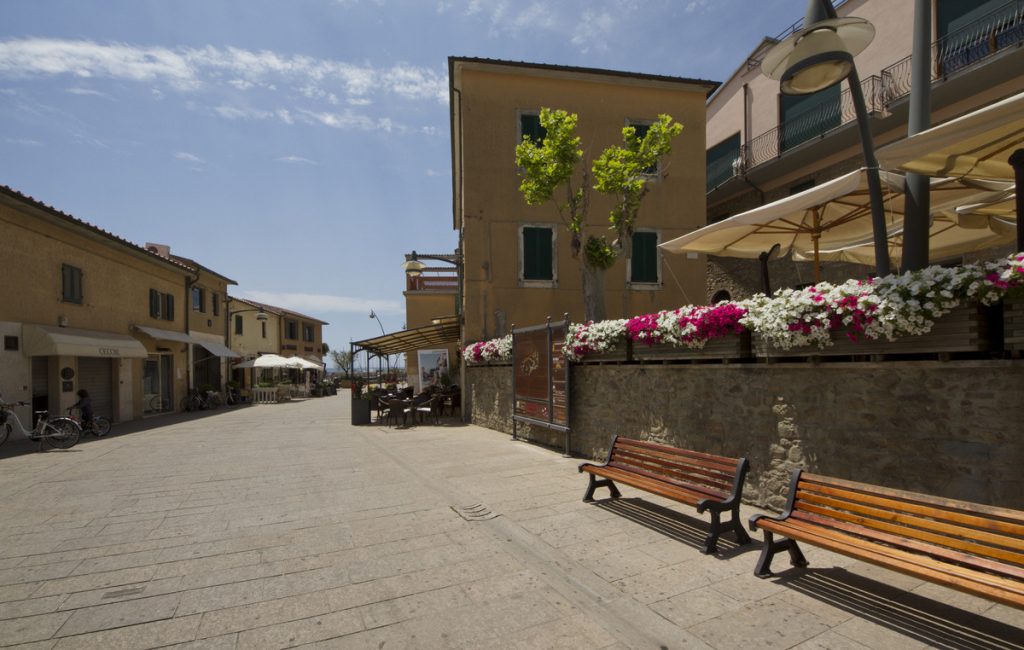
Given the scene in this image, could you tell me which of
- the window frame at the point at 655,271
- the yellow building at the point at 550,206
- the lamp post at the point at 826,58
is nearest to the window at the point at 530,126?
the yellow building at the point at 550,206

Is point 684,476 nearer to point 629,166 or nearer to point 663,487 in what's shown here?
point 663,487

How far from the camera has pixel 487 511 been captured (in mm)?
5582

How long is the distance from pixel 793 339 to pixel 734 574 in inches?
84.5

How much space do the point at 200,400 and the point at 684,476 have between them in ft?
78.2

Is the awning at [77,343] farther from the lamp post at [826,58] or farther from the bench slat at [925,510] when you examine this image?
the bench slat at [925,510]

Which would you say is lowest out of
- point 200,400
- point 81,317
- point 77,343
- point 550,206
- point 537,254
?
point 200,400

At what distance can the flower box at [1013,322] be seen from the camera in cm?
338

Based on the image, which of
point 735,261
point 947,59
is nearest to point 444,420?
point 735,261

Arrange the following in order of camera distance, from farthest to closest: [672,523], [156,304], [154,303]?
[156,304], [154,303], [672,523]

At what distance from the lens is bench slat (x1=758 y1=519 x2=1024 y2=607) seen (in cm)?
252

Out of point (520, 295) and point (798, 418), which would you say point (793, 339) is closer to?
point (798, 418)

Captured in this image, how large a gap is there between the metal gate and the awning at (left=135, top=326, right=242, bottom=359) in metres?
1.95

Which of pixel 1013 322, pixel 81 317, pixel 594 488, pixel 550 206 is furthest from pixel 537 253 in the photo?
pixel 81 317

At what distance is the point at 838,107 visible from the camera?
1375 cm
